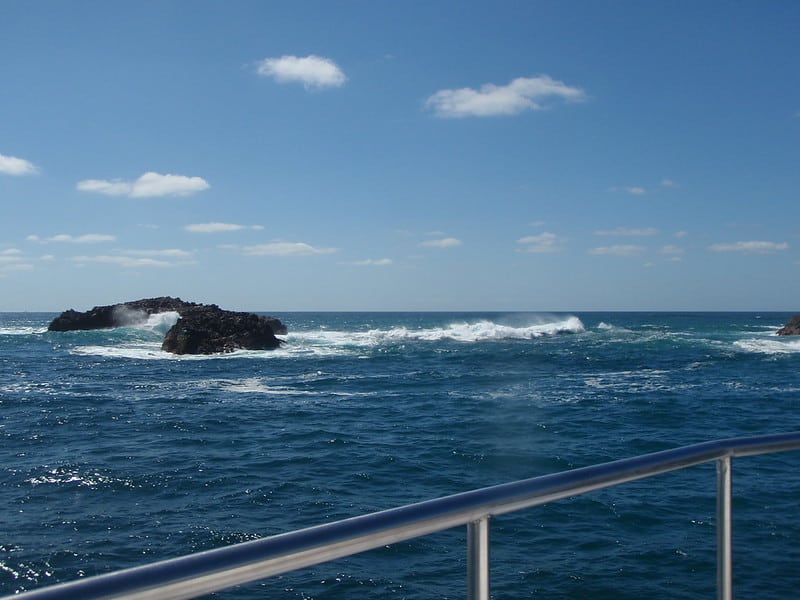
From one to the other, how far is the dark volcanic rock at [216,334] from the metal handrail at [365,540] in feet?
126

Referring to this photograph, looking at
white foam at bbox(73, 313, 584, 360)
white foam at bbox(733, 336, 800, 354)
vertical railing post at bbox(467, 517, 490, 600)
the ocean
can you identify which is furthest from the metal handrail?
white foam at bbox(733, 336, 800, 354)

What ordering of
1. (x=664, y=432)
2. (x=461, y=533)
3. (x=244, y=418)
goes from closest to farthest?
(x=461, y=533) → (x=664, y=432) → (x=244, y=418)

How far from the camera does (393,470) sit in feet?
38.7

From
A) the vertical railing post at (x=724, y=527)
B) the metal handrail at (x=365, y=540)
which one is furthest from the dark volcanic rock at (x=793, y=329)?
the metal handrail at (x=365, y=540)

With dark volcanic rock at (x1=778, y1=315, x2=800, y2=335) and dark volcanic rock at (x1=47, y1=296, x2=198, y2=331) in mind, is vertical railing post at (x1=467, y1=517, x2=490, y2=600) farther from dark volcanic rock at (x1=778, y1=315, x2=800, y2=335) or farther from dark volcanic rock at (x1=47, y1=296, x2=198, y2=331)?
dark volcanic rock at (x1=47, y1=296, x2=198, y2=331)

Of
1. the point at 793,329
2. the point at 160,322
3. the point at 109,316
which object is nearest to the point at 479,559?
the point at 793,329

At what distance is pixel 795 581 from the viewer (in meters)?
6.97

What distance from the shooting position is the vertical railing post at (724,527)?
2.08 meters

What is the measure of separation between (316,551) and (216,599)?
608 centimetres

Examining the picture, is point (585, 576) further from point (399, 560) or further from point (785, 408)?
point (785, 408)

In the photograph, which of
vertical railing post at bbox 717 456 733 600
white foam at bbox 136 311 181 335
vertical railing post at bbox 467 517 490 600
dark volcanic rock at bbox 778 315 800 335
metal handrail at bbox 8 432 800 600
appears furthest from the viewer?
white foam at bbox 136 311 181 335

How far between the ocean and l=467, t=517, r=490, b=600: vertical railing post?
17.1 feet

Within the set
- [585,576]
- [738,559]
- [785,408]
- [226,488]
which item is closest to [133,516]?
[226,488]

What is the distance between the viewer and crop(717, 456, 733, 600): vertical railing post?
81.9 inches
